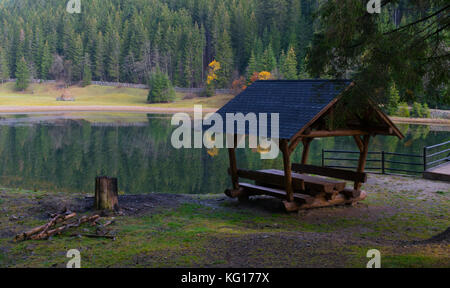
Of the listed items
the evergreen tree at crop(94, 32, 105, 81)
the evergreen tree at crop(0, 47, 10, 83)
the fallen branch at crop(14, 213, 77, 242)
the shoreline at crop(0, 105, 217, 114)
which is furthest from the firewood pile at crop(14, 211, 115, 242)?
the evergreen tree at crop(0, 47, 10, 83)

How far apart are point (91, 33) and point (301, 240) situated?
111 meters

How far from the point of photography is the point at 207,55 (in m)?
106

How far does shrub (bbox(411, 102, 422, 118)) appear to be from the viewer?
5328 cm

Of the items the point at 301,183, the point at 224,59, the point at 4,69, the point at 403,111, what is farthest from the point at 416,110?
the point at 4,69

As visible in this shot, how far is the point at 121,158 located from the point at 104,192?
1742 cm

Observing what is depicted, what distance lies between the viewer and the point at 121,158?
27.3 metres

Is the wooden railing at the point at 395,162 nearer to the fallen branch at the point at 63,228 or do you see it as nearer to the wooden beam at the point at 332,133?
the wooden beam at the point at 332,133

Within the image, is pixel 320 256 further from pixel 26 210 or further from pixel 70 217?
pixel 26 210

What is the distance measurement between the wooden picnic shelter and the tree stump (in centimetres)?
332

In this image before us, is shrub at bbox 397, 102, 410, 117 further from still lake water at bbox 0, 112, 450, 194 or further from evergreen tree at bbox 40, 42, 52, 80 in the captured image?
evergreen tree at bbox 40, 42, 52, 80

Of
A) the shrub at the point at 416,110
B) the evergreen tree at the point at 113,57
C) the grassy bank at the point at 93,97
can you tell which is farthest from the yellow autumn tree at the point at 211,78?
the shrub at the point at 416,110

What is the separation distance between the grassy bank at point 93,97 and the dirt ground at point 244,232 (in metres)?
64.1

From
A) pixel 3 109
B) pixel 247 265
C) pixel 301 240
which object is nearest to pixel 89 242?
pixel 247 265

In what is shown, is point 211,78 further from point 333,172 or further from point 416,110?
point 333,172
